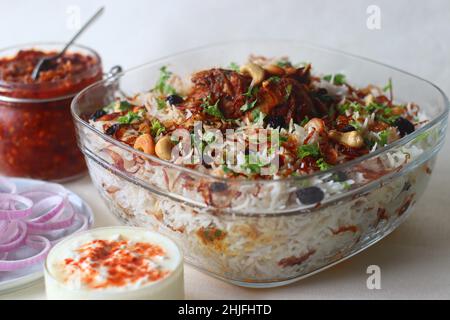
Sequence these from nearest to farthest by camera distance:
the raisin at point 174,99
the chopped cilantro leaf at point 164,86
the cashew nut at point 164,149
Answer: the cashew nut at point 164,149 → the raisin at point 174,99 → the chopped cilantro leaf at point 164,86

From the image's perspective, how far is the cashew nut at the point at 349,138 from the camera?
2428 millimetres

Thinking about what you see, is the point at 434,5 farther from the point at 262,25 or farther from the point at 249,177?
the point at 249,177

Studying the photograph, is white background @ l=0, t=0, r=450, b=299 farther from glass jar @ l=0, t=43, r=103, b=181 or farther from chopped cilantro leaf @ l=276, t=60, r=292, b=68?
chopped cilantro leaf @ l=276, t=60, r=292, b=68

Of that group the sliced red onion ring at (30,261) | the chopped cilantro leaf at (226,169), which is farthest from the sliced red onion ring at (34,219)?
the chopped cilantro leaf at (226,169)

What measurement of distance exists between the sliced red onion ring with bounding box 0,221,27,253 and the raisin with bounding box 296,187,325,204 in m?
1.12

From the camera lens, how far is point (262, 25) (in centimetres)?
409

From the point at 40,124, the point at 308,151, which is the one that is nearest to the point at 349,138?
the point at 308,151

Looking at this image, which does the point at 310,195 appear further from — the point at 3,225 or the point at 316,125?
the point at 3,225

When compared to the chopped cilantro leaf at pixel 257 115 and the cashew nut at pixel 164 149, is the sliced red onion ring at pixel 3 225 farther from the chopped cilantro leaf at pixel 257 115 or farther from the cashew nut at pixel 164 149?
the chopped cilantro leaf at pixel 257 115

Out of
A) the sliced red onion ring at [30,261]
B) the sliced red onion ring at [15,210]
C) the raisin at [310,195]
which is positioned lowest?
the sliced red onion ring at [30,261]

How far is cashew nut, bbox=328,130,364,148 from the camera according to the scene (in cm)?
243

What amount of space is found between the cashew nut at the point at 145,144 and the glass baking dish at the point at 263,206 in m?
0.09

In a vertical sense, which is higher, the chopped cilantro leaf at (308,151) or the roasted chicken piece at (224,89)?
the roasted chicken piece at (224,89)

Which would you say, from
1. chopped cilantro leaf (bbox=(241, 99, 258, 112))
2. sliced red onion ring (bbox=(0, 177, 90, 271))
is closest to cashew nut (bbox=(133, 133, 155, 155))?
chopped cilantro leaf (bbox=(241, 99, 258, 112))
